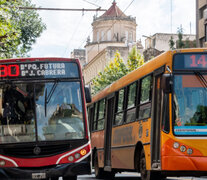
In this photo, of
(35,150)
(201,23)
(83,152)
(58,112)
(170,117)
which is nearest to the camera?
(170,117)

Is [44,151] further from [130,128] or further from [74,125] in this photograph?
[130,128]

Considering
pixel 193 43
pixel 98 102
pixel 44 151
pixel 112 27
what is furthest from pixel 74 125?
pixel 112 27

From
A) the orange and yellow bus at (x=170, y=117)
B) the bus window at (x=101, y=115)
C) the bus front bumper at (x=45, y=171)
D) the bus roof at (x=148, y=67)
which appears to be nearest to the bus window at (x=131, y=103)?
the orange and yellow bus at (x=170, y=117)

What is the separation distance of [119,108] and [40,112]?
14.1 feet

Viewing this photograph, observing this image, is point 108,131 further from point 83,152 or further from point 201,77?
point 201,77

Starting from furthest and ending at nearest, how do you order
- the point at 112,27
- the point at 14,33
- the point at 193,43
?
1. the point at 112,27
2. the point at 193,43
3. the point at 14,33

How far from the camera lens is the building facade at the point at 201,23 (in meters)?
47.3

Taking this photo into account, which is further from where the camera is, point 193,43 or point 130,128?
point 193,43

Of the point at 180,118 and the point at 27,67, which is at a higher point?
the point at 27,67

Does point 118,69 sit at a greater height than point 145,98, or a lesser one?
greater

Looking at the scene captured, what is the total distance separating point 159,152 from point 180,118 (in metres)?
0.85

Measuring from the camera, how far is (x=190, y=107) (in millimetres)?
12328

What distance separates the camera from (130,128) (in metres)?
15.5

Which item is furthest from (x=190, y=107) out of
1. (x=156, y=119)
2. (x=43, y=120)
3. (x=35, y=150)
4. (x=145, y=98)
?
(x=35, y=150)
